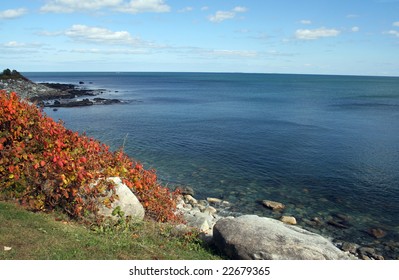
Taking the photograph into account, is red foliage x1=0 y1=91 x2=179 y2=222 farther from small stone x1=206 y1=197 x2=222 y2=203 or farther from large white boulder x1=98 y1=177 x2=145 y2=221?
small stone x1=206 y1=197 x2=222 y2=203

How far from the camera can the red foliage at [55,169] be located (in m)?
11.8

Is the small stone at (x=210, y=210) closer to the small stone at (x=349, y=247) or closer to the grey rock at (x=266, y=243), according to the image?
the small stone at (x=349, y=247)

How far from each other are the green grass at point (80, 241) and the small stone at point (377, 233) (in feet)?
38.6

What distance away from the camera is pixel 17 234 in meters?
9.69

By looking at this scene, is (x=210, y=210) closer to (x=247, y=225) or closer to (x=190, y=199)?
(x=190, y=199)

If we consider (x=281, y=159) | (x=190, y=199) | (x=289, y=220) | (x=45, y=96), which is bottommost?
(x=289, y=220)

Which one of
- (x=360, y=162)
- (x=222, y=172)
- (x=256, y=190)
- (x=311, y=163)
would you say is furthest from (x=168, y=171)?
(x=360, y=162)

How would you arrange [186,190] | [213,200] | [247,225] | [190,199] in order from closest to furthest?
[247,225] → [190,199] → [213,200] → [186,190]

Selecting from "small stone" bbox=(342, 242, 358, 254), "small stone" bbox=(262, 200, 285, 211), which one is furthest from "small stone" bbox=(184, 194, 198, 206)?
"small stone" bbox=(342, 242, 358, 254)

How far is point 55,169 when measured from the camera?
38.7ft

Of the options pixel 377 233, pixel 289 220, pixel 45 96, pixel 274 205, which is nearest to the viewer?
pixel 377 233

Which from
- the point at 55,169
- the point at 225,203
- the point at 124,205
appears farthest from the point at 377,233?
the point at 55,169

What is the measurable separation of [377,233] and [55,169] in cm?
Answer: 1672
